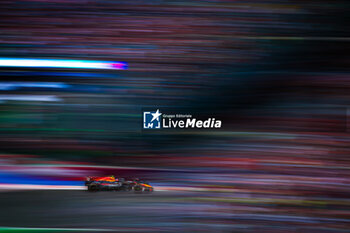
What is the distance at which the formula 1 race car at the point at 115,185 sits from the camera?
92 centimetres

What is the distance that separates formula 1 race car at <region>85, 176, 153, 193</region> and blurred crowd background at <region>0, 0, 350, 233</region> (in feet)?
A: 0.10

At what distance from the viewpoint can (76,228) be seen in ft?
2.99

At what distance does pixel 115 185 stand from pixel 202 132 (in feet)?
1.28

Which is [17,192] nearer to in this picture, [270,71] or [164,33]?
[164,33]

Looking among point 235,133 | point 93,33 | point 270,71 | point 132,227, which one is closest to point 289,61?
point 270,71

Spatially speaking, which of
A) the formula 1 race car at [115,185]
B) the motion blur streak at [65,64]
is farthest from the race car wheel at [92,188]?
the motion blur streak at [65,64]

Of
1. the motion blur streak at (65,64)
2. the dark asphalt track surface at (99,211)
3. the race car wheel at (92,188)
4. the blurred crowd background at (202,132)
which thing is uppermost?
the motion blur streak at (65,64)

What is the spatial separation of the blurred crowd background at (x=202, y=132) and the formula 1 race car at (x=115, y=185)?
31mm

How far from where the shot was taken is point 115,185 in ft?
3.03

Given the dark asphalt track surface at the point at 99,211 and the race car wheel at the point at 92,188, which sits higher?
the race car wheel at the point at 92,188

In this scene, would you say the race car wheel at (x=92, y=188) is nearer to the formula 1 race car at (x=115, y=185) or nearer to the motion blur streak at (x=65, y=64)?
the formula 1 race car at (x=115, y=185)

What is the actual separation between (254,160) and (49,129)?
0.78 meters

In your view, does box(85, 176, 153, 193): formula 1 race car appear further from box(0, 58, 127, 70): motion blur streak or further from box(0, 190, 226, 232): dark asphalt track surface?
A: box(0, 58, 127, 70): motion blur streak

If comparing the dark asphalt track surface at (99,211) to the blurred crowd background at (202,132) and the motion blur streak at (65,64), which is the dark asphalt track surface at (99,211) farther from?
the motion blur streak at (65,64)
